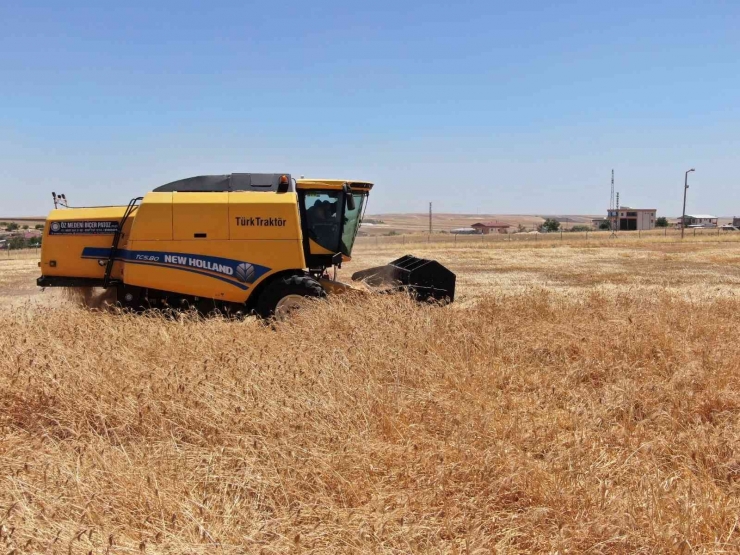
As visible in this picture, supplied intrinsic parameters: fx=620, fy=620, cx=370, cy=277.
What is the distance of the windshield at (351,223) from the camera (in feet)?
34.9

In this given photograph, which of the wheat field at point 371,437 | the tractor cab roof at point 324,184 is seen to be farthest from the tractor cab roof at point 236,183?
the wheat field at point 371,437

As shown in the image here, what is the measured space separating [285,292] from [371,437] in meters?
5.51

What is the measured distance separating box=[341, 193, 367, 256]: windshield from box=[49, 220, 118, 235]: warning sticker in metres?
3.83

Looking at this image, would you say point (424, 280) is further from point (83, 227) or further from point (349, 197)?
point (83, 227)

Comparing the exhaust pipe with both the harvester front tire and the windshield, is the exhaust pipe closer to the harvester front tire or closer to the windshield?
the windshield

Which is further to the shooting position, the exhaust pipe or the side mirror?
the exhaust pipe

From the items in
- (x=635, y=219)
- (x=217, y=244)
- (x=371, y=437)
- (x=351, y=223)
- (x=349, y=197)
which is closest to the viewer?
(x=371, y=437)

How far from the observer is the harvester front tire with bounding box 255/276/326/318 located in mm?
9461

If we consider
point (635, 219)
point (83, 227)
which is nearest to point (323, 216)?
point (83, 227)

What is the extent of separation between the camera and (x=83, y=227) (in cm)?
1050

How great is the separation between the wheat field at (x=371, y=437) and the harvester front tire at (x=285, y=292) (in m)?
1.72

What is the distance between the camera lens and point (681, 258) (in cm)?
3353

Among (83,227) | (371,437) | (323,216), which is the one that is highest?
(323,216)

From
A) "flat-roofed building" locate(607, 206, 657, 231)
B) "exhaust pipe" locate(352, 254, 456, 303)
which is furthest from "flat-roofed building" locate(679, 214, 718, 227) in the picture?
"exhaust pipe" locate(352, 254, 456, 303)
